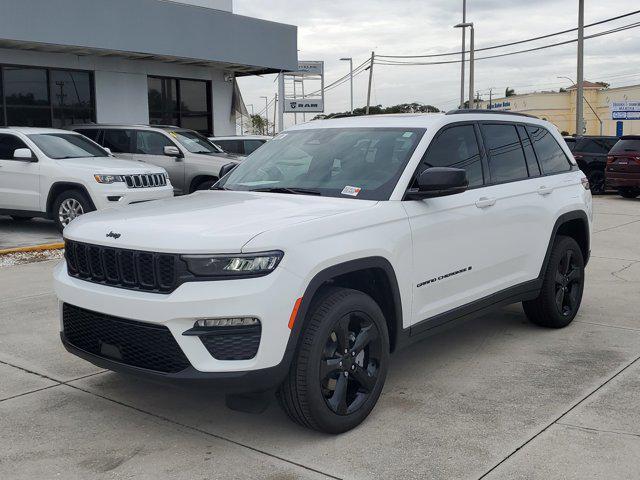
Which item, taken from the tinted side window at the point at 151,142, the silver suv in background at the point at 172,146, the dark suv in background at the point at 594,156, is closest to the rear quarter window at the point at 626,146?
the dark suv in background at the point at 594,156

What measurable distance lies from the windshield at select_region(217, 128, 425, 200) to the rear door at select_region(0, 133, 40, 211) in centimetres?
732

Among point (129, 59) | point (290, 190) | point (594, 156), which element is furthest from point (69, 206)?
point (594, 156)

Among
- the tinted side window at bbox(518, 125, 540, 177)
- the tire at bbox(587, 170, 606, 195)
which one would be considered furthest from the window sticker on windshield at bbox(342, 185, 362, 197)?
the tire at bbox(587, 170, 606, 195)

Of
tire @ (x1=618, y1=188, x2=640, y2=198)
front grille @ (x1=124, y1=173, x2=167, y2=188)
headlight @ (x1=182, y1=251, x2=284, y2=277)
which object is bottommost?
tire @ (x1=618, y1=188, x2=640, y2=198)

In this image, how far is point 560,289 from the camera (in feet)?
20.6

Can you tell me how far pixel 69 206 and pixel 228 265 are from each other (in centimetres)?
882

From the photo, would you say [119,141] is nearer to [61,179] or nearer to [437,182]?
[61,179]

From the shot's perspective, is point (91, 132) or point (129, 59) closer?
point (91, 132)

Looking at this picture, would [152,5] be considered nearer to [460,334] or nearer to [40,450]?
[460,334]

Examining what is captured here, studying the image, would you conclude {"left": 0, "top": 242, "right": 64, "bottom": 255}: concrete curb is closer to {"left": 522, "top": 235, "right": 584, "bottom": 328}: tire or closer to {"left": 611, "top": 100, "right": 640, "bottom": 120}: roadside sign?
{"left": 522, "top": 235, "right": 584, "bottom": 328}: tire

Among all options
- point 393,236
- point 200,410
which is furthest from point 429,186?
point 200,410

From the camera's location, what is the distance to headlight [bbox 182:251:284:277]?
3641 millimetres

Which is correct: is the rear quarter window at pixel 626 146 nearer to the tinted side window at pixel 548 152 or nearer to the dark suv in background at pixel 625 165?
the dark suv in background at pixel 625 165

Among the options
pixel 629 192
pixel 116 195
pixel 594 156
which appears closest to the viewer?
pixel 116 195
